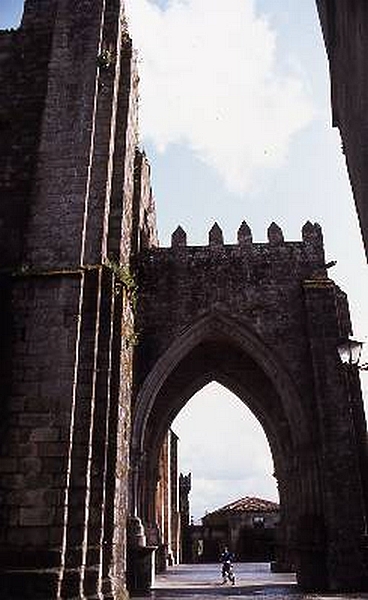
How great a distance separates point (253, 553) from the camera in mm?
35156

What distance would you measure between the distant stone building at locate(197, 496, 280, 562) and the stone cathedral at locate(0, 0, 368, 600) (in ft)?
61.1

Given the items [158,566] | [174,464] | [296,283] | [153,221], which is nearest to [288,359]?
[296,283]

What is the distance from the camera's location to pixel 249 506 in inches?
1433

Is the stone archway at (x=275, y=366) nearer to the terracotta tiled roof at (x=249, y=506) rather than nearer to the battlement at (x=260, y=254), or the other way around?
the battlement at (x=260, y=254)

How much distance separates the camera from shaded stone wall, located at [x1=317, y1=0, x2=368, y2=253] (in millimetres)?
5340

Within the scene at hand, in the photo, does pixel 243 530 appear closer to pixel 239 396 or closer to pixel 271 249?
pixel 239 396

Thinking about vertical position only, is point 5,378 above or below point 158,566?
above

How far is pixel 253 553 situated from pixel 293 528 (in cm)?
2151

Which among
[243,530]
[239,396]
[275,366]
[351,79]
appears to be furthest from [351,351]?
[243,530]

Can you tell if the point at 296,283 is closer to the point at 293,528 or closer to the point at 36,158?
the point at 293,528

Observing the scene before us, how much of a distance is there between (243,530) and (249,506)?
1.63 meters

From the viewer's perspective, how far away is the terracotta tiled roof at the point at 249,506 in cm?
3569

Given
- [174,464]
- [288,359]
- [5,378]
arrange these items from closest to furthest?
1. [5,378]
2. [288,359]
3. [174,464]

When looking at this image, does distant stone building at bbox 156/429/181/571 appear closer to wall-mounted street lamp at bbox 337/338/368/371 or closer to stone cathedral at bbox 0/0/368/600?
stone cathedral at bbox 0/0/368/600
